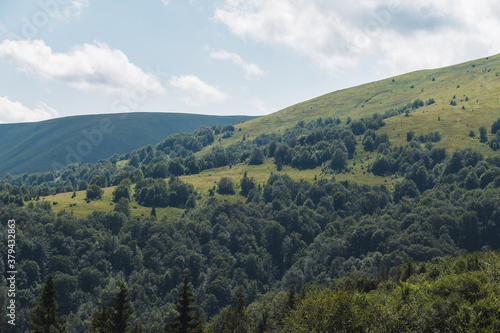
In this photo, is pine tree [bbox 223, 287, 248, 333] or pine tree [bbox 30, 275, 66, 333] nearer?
pine tree [bbox 30, 275, 66, 333]

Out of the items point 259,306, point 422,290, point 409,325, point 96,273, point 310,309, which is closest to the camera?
point 409,325

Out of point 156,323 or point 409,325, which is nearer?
point 409,325

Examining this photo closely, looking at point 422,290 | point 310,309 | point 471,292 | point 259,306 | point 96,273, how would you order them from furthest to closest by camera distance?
1. point 96,273
2. point 259,306
3. point 422,290
4. point 310,309
5. point 471,292

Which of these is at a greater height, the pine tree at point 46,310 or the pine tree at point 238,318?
the pine tree at point 46,310

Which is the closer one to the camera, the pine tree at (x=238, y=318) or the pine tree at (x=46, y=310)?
the pine tree at (x=46, y=310)

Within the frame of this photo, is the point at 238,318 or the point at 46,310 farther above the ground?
the point at 46,310

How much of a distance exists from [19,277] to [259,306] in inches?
3741

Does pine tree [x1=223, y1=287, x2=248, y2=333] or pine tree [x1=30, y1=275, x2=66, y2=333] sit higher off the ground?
pine tree [x1=30, y1=275, x2=66, y2=333]

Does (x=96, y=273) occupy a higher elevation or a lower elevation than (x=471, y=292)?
lower

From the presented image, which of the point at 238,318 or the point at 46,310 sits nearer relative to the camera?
the point at 46,310

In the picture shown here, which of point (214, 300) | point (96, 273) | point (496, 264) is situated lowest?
point (214, 300)

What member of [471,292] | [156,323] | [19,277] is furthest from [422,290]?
[19,277]

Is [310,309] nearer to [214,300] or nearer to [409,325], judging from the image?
[409,325]

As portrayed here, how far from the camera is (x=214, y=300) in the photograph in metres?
198
